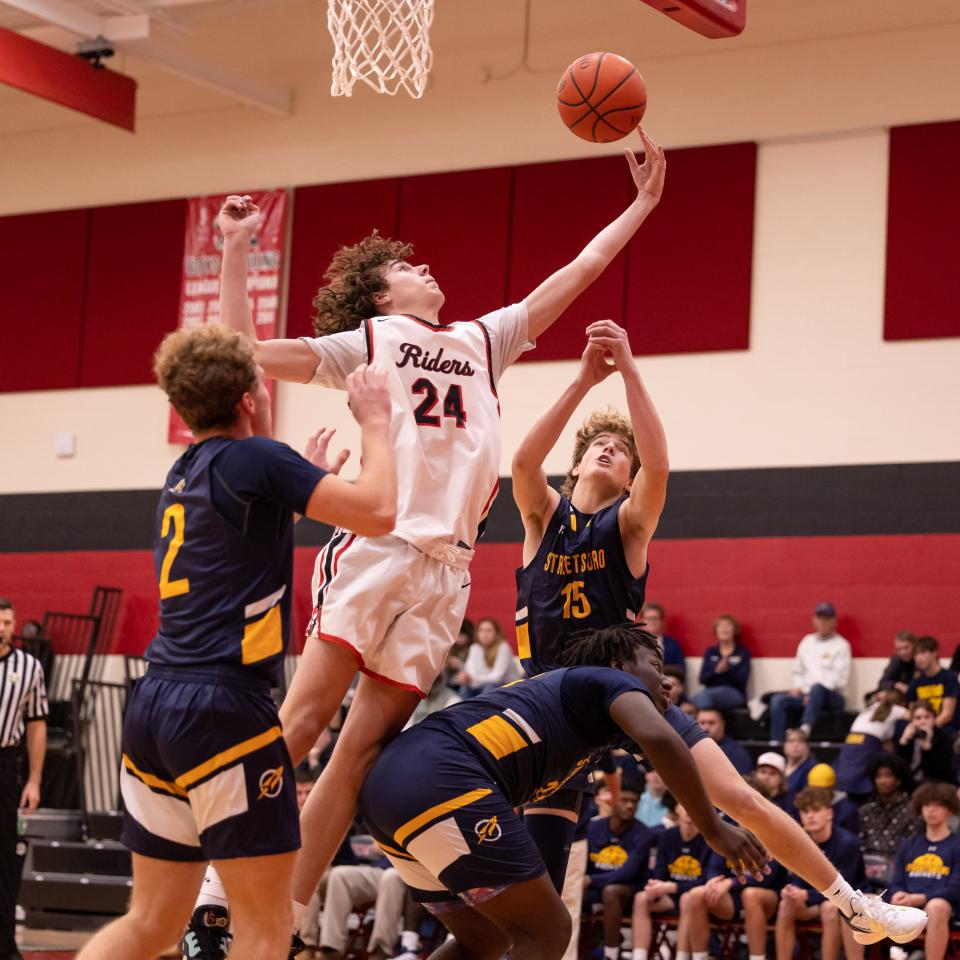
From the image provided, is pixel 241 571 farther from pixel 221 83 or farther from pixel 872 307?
pixel 221 83

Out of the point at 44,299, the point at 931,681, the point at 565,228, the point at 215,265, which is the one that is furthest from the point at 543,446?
the point at 44,299

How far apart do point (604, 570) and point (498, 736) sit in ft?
5.17

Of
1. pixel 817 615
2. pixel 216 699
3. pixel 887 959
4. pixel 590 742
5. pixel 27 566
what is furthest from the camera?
pixel 27 566

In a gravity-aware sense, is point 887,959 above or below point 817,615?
below

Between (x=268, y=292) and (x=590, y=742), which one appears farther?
(x=268, y=292)

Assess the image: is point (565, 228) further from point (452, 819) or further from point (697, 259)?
point (452, 819)

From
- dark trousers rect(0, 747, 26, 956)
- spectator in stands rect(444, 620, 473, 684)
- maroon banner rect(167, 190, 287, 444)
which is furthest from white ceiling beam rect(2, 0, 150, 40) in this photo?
dark trousers rect(0, 747, 26, 956)

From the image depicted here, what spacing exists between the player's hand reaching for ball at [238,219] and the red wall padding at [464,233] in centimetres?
1103

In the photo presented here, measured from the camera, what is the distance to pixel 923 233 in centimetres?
1458

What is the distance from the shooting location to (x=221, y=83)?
1688 centimetres

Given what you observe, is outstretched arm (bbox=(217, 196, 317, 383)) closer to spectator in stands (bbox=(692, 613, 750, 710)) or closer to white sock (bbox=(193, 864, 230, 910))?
white sock (bbox=(193, 864, 230, 910))

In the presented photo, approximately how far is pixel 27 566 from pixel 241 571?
14.9 m

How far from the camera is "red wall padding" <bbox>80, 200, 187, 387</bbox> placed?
18.2 metres

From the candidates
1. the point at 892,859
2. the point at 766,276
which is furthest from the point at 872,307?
the point at 892,859
